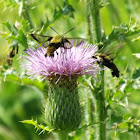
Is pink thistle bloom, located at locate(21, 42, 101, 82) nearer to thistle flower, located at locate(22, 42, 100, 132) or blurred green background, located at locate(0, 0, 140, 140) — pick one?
thistle flower, located at locate(22, 42, 100, 132)

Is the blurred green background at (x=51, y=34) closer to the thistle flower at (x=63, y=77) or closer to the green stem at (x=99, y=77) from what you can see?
the green stem at (x=99, y=77)

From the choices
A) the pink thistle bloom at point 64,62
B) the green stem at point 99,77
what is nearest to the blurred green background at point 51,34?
the green stem at point 99,77

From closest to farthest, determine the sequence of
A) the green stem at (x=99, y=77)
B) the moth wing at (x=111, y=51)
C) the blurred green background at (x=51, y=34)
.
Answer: the moth wing at (x=111, y=51) < the green stem at (x=99, y=77) < the blurred green background at (x=51, y=34)

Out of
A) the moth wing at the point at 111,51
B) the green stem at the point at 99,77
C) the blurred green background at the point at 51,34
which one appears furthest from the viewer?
the blurred green background at the point at 51,34

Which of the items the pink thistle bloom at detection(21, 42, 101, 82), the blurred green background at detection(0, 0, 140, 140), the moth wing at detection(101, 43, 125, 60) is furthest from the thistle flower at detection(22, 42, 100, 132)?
the blurred green background at detection(0, 0, 140, 140)

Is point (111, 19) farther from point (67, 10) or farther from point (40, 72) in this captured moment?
point (40, 72)

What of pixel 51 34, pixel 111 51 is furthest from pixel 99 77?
pixel 51 34
